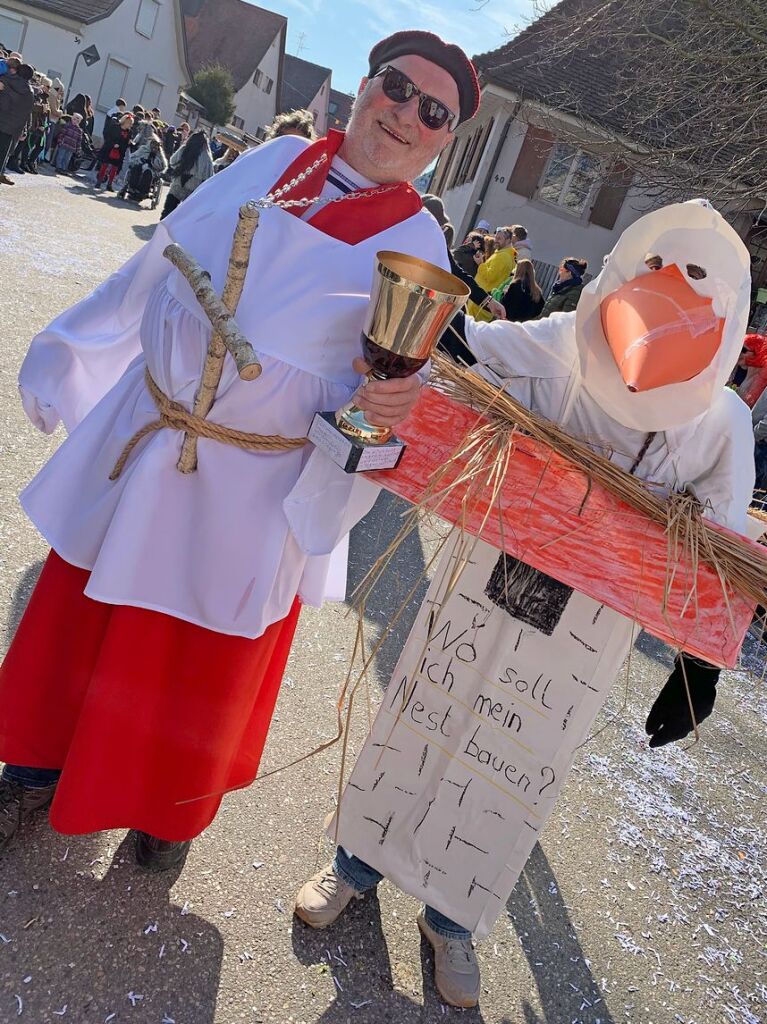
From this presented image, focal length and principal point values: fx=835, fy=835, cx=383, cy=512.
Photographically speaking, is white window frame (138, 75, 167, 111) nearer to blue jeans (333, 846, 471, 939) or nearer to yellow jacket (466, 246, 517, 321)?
yellow jacket (466, 246, 517, 321)

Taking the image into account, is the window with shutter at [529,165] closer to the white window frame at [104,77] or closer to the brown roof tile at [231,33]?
the white window frame at [104,77]

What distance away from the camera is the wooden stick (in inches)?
60.5

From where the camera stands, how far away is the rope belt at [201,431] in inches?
73.4

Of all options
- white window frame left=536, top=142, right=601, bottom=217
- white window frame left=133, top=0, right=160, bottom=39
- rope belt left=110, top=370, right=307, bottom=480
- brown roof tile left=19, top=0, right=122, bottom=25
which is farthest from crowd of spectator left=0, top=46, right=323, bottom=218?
white window frame left=133, top=0, right=160, bottom=39

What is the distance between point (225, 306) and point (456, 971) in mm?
1810

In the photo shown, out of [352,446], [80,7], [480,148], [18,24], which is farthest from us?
[80,7]

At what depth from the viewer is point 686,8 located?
26.9 feet

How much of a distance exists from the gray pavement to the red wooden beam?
545 millimetres

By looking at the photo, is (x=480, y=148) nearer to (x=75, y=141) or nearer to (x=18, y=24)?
(x=75, y=141)

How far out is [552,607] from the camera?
1999 millimetres

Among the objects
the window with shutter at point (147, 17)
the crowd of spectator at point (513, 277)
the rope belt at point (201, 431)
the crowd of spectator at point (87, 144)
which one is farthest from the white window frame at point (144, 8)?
the rope belt at point (201, 431)

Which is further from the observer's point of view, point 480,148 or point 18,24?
point 18,24

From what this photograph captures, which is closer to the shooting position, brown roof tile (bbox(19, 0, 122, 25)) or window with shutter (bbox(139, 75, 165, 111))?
brown roof tile (bbox(19, 0, 122, 25))

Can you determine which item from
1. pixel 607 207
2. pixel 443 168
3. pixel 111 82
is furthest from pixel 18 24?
pixel 607 207
